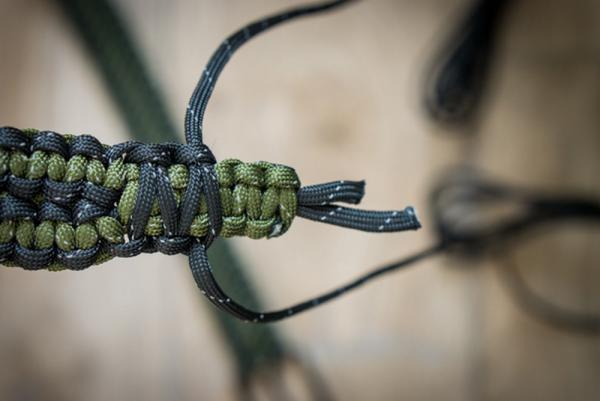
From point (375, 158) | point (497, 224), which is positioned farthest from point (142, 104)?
point (497, 224)

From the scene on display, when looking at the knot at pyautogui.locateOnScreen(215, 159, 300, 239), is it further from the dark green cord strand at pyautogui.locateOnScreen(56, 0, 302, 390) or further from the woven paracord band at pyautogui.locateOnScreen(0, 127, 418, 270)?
the dark green cord strand at pyautogui.locateOnScreen(56, 0, 302, 390)

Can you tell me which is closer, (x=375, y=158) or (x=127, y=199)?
(x=127, y=199)

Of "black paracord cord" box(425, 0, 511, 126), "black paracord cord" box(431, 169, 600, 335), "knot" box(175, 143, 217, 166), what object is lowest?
"black paracord cord" box(431, 169, 600, 335)

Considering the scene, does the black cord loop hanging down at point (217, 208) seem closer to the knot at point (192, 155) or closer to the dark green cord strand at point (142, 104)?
the knot at point (192, 155)

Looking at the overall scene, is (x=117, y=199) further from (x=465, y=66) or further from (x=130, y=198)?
(x=465, y=66)

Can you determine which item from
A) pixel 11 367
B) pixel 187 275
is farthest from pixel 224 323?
pixel 11 367

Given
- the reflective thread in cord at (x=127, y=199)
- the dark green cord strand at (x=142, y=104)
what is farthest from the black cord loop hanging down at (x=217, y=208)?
the dark green cord strand at (x=142, y=104)

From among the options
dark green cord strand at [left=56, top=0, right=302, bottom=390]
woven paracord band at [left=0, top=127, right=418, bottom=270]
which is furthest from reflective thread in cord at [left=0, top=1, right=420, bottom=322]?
dark green cord strand at [left=56, top=0, right=302, bottom=390]

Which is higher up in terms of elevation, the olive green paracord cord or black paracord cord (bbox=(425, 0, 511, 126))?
black paracord cord (bbox=(425, 0, 511, 126))
